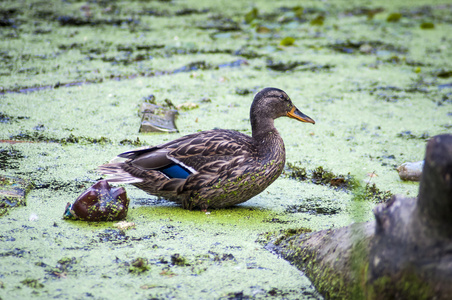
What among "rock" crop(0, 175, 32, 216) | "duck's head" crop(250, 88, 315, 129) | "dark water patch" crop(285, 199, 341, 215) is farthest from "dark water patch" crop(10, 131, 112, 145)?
"dark water patch" crop(285, 199, 341, 215)

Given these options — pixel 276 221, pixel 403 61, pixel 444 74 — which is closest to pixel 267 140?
pixel 276 221

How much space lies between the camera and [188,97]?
5.76 metres

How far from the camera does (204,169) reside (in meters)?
3.38

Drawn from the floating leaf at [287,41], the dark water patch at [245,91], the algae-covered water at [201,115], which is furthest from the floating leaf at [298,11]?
the dark water patch at [245,91]

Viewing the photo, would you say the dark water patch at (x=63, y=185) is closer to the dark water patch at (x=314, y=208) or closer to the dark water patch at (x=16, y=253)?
the dark water patch at (x=16, y=253)

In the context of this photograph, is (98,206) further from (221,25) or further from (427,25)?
(427,25)

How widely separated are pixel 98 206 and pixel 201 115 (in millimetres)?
2372

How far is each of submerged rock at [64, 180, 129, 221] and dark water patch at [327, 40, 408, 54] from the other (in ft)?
17.7

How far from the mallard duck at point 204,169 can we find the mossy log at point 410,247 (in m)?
1.15

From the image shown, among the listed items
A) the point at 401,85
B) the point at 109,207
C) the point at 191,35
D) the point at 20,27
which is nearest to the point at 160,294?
the point at 109,207

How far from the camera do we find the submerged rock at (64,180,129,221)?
3.03m

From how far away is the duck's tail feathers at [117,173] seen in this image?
3365mm

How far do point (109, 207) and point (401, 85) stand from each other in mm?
4447

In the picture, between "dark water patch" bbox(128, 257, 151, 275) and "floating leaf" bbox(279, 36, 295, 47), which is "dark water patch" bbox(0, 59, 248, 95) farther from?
"dark water patch" bbox(128, 257, 151, 275)
